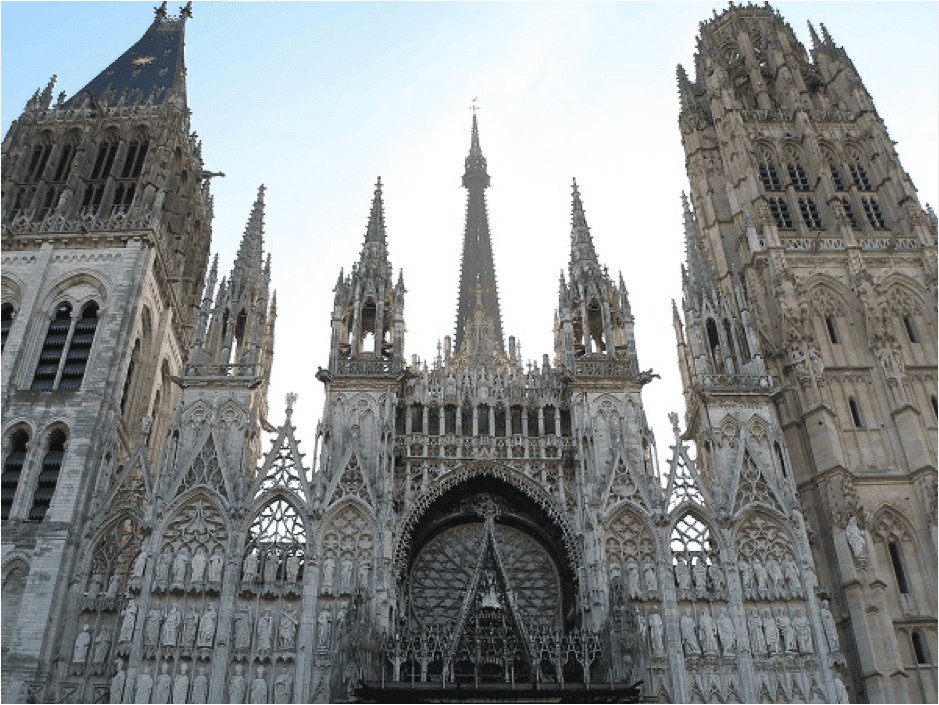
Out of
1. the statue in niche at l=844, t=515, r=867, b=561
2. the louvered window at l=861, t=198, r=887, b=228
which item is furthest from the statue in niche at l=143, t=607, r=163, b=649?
the louvered window at l=861, t=198, r=887, b=228

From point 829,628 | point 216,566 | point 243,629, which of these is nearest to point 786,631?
point 829,628

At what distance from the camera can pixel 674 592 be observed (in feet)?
85.0

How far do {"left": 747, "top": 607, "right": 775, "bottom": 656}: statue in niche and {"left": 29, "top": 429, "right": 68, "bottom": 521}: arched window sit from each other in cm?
2012

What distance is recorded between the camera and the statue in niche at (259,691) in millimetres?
23936

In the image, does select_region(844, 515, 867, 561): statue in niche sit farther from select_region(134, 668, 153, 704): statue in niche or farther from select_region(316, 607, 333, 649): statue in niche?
select_region(134, 668, 153, 704): statue in niche

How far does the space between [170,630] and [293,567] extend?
355 cm

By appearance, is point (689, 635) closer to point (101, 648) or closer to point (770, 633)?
point (770, 633)

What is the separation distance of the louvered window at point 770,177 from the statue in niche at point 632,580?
745 inches

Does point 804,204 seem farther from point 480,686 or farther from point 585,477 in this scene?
point 480,686

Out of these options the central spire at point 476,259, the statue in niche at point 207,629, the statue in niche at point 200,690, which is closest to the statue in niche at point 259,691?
the statue in niche at point 200,690

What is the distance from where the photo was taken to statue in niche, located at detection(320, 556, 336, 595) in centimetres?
2580

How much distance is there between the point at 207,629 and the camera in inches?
980

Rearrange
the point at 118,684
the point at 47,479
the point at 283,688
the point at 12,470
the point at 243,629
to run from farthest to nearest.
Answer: the point at 12,470 → the point at 47,479 → the point at 243,629 → the point at 283,688 → the point at 118,684

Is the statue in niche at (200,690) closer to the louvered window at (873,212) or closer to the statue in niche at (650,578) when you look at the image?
the statue in niche at (650,578)
